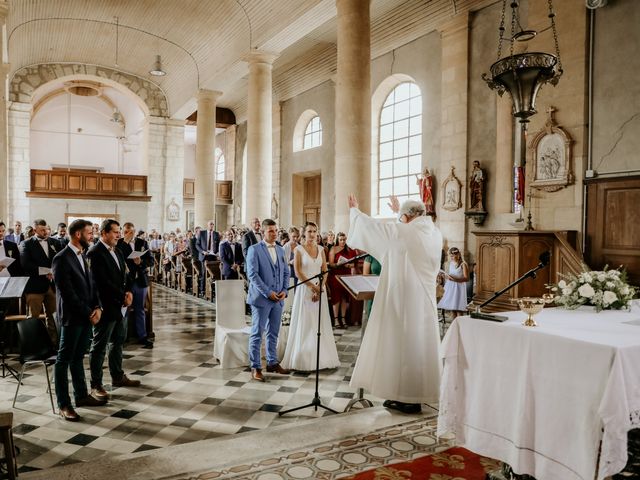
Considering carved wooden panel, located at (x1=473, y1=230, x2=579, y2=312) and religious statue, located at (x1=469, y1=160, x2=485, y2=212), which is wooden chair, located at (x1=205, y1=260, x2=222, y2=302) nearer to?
carved wooden panel, located at (x1=473, y1=230, x2=579, y2=312)

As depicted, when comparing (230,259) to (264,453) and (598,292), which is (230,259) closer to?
(264,453)

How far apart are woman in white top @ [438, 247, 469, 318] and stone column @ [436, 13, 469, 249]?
3854 millimetres

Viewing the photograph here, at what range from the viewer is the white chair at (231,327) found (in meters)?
5.91

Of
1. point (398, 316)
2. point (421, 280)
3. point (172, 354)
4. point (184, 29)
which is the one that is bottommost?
point (172, 354)

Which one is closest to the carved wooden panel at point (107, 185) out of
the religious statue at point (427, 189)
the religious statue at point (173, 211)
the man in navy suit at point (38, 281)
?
the religious statue at point (173, 211)

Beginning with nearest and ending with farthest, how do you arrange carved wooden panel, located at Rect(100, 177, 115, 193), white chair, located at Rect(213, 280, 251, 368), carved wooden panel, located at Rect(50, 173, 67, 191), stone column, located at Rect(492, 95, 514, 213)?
white chair, located at Rect(213, 280, 251, 368), stone column, located at Rect(492, 95, 514, 213), carved wooden panel, located at Rect(50, 173, 67, 191), carved wooden panel, located at Rect(100, 177, 115, 193)

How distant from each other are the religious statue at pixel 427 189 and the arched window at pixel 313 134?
5.94m

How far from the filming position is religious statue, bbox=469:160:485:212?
37.8 ft

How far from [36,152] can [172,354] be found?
22.5 metres

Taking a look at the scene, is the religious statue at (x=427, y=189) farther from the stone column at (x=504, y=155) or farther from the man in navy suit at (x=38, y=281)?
the man in navy suit at (x=38, y=281)

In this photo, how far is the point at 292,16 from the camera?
1206 cm

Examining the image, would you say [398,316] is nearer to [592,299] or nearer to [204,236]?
[592,299]

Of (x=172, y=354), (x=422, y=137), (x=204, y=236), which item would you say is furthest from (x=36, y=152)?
(x=172, y=354)

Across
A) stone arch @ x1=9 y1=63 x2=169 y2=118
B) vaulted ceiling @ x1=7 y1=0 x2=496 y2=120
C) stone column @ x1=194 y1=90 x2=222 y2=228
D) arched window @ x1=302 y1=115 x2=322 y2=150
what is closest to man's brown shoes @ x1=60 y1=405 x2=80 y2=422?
vaulted ceiling @ x1=7 y1=0 x2=496 y2=120
